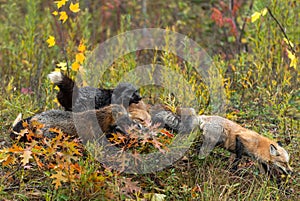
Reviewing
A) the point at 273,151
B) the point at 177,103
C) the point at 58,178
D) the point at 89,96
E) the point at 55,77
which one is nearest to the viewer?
the point at 58,178

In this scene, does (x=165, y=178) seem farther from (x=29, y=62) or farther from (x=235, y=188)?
(x=29, y=62)

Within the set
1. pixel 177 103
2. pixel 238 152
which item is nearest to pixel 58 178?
pixel 238 152

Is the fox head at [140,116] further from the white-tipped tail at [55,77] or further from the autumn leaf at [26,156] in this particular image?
the autumn leaf at [26,156]

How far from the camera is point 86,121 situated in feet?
12.9

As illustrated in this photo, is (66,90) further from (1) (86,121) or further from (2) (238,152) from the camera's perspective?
(2) (238,152)

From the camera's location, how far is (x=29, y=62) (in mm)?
5723

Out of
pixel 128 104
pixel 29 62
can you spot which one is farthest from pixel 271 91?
pixel 29 62

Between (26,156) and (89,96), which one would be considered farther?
(89,96)

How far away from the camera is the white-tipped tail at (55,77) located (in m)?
4.21

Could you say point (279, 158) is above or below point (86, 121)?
below

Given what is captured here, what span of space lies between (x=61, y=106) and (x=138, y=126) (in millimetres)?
1301

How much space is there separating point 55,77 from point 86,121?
Result: 0.58 m

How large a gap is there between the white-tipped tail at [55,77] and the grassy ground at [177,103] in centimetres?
46

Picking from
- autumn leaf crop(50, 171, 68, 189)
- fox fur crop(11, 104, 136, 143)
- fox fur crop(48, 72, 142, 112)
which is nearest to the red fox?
fox fur crop(11, 104, 136, 143)
